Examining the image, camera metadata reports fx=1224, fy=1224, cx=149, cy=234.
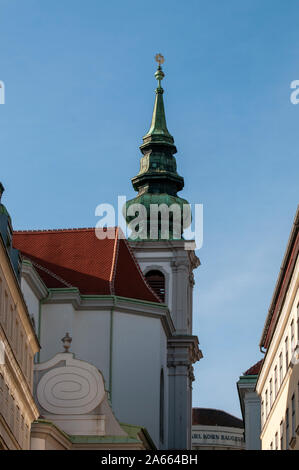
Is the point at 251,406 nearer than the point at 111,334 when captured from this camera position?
Yes

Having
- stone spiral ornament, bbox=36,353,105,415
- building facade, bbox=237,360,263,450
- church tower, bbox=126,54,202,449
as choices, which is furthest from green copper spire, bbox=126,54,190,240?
stone spiral ornament, bbox=36,353,105,415

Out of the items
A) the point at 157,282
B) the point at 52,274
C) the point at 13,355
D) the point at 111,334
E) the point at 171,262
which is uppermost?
the point at 171,262

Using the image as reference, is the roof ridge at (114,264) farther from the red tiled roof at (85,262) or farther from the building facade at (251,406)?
the building facade at (251,406)

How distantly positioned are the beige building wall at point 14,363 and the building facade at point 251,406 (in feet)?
54.6

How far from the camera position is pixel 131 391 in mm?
50688

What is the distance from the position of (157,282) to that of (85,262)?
609 cm

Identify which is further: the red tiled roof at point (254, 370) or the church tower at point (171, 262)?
the church tower at point (171, 262)

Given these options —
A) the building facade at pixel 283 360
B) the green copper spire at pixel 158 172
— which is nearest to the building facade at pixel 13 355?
the building facade at pixel 283 360

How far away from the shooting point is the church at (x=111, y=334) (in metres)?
43.0

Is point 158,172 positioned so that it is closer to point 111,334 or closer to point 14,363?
point 111,334

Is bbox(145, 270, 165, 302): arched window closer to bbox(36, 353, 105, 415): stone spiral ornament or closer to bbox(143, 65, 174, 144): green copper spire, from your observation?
bbox(143, 65, 174, 144): green copper spire

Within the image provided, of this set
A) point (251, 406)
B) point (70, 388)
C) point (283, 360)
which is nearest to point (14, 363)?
point (283, 360)

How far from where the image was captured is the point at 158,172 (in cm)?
6612
